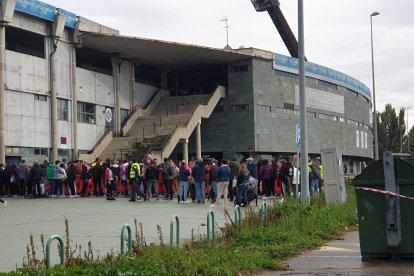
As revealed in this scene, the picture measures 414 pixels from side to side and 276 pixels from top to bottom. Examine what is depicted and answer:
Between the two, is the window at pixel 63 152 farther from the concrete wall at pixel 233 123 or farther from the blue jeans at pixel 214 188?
the blue jeans at pixel 214 188

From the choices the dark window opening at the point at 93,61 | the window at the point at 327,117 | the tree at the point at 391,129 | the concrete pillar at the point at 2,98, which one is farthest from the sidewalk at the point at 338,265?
the tree at the point at 391,129

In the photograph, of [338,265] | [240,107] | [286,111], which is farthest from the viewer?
[286,111]

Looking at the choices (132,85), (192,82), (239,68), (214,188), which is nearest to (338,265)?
(214,188)

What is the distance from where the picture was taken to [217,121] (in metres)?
55.8

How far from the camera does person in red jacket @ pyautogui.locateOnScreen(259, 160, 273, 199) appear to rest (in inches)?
1044

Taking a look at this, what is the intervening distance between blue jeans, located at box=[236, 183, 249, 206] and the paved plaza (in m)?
0.72

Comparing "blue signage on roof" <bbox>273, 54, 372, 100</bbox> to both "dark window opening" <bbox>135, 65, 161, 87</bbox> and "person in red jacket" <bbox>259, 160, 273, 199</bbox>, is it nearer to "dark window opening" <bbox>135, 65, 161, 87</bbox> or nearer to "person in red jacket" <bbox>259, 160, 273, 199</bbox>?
"dark window opening" <bbox>135, 65, 161, 87</bbox>

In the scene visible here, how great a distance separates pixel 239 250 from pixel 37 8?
33059 mm

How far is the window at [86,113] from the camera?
46.2 metres

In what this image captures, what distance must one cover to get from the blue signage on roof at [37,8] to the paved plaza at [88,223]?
19851 millimetres

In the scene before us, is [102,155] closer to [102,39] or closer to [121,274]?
[102,39]

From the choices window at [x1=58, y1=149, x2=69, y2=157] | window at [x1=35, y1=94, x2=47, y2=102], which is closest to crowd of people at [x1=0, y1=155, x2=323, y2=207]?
window at [x1=35, y1=94, x2=47, y2=102]

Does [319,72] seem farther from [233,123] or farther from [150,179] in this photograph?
[150,179]

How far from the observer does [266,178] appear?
1045 inches
